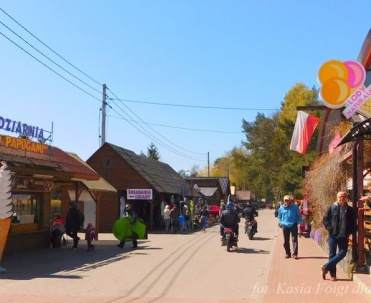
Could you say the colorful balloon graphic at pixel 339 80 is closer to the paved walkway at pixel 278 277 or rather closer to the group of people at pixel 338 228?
the group of people at pixel 338 228

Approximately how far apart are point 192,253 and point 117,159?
15893 mm

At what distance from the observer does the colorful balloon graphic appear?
11.4 meters

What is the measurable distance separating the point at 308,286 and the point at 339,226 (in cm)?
134

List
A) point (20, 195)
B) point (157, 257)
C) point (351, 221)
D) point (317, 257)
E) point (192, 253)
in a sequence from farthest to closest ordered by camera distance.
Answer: point (20, 195) < point (192, 253) < point (157, 257) < point (317, 257) < point (351, 221)

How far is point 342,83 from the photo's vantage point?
1150 cm

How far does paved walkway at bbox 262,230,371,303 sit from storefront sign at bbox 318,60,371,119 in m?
→ 3.50

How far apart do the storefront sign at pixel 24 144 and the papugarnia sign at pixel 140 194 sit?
39.0 feet

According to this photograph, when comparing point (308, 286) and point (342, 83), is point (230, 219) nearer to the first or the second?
point (342, 83)

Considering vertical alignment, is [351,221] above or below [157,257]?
above

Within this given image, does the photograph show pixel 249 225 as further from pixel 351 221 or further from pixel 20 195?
pixel 351 221

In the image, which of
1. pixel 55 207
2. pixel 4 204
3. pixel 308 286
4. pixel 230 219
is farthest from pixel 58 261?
pixel 55 207

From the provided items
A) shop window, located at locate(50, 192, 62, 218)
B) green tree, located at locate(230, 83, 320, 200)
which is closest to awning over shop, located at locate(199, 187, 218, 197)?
green tree, located at locate(230, 83, 320, 200)

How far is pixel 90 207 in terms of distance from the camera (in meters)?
30.4

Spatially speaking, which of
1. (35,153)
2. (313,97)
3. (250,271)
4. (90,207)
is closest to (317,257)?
(250,271)
